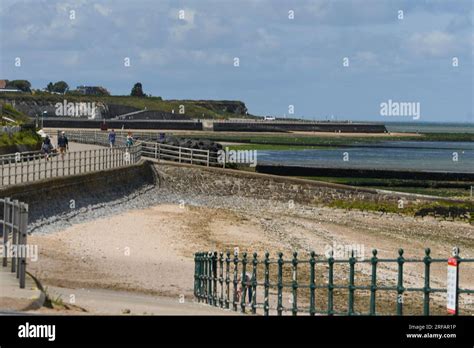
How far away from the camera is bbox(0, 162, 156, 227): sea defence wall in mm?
34500

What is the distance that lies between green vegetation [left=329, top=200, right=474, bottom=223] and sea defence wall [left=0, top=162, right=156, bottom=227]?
9213 mm

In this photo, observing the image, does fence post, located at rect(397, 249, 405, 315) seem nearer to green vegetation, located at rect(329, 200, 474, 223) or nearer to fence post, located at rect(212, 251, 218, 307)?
fence post, located at rect(212, 251, 218, 307)

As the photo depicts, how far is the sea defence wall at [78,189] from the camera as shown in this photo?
34500 millimetres

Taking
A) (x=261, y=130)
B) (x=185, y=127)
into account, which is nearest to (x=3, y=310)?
(x=185, y=127)

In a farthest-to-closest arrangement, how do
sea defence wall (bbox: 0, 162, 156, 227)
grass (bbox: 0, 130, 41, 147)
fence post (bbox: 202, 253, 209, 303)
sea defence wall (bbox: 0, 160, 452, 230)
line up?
1. grass (bbox: 0, 130, 41, 147)
2. sea defence wall (bbox: 0, 160, 452, 230)
3. sea defence wall (bbox: 0, 162, 156, 227)
4. fence post (bbox: 202, 253, 209, 303)

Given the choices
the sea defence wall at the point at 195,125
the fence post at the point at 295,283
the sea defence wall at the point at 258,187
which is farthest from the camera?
the sea defence wall at the point at 195,125

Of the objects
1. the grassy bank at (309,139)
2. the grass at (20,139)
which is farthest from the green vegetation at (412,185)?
the grassy bank at (309,139)

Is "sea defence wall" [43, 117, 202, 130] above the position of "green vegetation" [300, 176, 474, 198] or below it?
above

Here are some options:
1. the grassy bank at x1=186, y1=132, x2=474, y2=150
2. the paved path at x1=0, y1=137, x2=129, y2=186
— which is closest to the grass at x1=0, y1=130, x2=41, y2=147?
the paved path at x1=0, y1=137, x2=129, y2=186

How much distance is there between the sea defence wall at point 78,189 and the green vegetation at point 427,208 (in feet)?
30.2

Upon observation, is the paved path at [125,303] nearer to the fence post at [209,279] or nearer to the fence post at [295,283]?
the fence post at [209,279]

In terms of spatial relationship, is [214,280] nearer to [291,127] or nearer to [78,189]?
[78,189]
